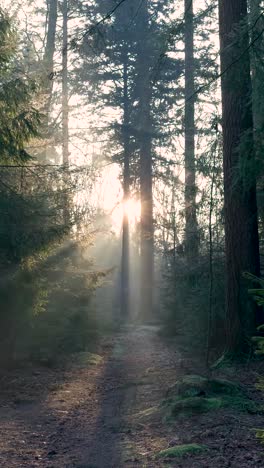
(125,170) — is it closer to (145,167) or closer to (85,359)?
(145,167)

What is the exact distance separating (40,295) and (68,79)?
18345 mm

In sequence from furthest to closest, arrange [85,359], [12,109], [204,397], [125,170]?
1. [125,170]
2. [85,359]
3. [12,109]
4. [204,397]

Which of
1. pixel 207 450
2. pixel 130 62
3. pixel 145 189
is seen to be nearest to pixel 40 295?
pixel 207 450

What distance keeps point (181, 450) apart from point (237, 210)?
597cm

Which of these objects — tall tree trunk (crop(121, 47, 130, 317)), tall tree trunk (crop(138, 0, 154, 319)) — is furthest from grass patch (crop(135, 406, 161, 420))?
tall tree trunk (crop(121, 47, 130, 317))

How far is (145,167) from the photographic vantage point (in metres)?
27.4

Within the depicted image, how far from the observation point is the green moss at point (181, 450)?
5340 millimetres

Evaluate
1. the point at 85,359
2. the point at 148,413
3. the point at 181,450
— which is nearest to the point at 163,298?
the point at 85,359

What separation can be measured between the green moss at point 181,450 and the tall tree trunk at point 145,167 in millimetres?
21125

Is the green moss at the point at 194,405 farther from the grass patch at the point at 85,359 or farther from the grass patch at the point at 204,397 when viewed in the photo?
the grass patch at the point at 85,359

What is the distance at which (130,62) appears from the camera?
2895cm

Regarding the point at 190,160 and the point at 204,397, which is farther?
the point at 190,160

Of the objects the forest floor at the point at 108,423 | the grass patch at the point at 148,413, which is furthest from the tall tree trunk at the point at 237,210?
the grass patch at the point at 148,413

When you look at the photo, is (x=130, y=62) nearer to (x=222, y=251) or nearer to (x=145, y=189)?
(x=145, y=189)
